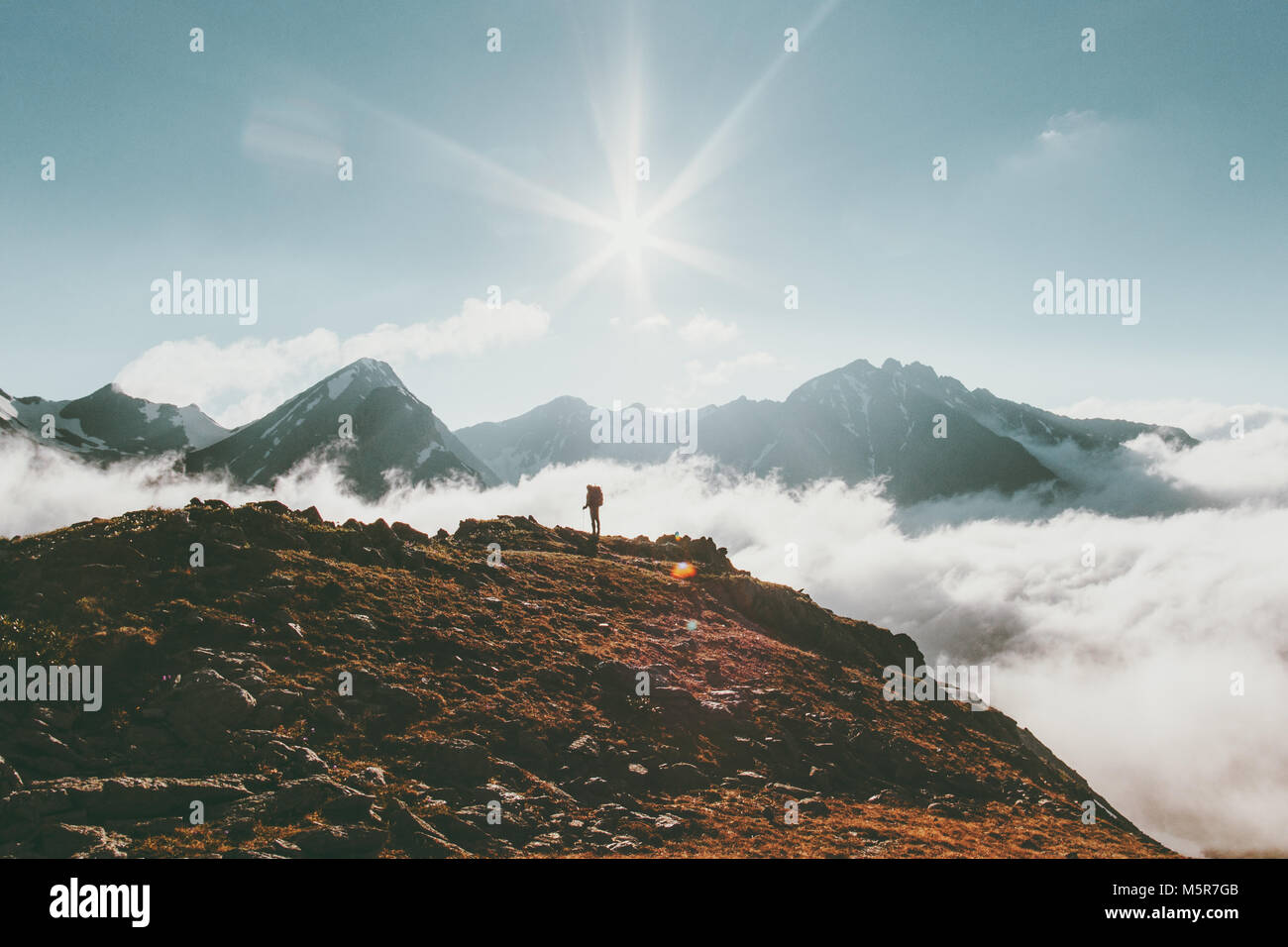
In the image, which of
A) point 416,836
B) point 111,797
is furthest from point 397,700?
point 111,797

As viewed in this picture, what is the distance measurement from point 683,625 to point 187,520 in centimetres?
2505

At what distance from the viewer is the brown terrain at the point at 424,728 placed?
16.3 meters

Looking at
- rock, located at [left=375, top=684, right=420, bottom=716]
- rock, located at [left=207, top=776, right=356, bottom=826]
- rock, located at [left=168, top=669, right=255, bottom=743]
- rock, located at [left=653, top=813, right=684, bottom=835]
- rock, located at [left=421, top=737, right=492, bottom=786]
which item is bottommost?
rock, located at [left=653, top=813, right=684, bottom=835]

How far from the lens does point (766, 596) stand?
147 feet

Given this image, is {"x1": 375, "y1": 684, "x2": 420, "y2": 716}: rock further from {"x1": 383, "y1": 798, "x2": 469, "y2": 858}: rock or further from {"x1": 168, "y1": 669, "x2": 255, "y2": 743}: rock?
{"x1": 383, "y1": 798, "x2": 469, "y2": 858}: rock

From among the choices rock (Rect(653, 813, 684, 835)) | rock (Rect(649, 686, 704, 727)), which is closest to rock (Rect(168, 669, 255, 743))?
rock (Rect(653, 813, 684, 835))

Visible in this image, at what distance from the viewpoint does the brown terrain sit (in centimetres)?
1633

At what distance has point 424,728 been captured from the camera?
21.2 metres

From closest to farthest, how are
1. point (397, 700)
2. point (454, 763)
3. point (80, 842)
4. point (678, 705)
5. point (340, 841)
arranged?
point (80, 842) < point (340, 841) < point (454, 763) < point (397, 700) < point (678, 705)

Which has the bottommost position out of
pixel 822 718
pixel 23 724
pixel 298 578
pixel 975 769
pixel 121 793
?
pixel 975 769

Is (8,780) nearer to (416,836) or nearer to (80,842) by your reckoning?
(80,842)

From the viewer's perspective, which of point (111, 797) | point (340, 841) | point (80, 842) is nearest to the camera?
point (80, 842)
